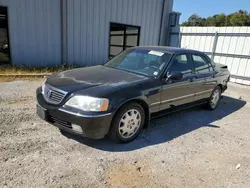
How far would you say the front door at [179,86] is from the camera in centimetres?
389

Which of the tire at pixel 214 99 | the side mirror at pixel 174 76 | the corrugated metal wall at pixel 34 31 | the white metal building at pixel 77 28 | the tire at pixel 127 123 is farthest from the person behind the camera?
the white metal building at pixel 77 28

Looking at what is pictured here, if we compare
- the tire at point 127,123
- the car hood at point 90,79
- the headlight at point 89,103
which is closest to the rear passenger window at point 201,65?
the car hood at point 90,79

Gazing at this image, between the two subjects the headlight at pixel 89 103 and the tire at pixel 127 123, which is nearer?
the headlight at pixel 89 103

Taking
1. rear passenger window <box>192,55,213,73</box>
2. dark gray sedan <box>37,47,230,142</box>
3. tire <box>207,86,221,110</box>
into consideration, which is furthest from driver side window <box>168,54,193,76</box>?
tire <box>207,86,221,110</box>

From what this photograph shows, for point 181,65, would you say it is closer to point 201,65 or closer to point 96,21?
point 201,65

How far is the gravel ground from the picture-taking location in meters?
2.56

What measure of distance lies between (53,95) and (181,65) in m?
2.57

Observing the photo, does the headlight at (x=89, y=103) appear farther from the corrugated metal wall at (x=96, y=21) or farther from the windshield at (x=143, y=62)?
the corrugated metal wall at (x=96, y=21)

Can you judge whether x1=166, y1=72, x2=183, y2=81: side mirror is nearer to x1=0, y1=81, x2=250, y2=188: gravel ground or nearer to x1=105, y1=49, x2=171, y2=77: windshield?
x1=105, y1=49, x2=171, y2=77: windshield

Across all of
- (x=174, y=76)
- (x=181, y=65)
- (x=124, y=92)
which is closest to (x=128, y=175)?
(x=124, y=92)

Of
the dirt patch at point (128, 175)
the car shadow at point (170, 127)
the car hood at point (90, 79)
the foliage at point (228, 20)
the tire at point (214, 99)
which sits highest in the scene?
the foliage at point (228, 20)

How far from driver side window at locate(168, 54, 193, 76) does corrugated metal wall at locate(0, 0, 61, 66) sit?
6169mm

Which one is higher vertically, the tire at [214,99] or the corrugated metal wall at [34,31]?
the corrugated metal wall at [34,31]

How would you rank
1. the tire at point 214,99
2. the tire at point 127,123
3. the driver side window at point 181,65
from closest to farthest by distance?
1. the tire at point 127,123
2. the driver side window at point 181,65
3. the tire at point 214,99
